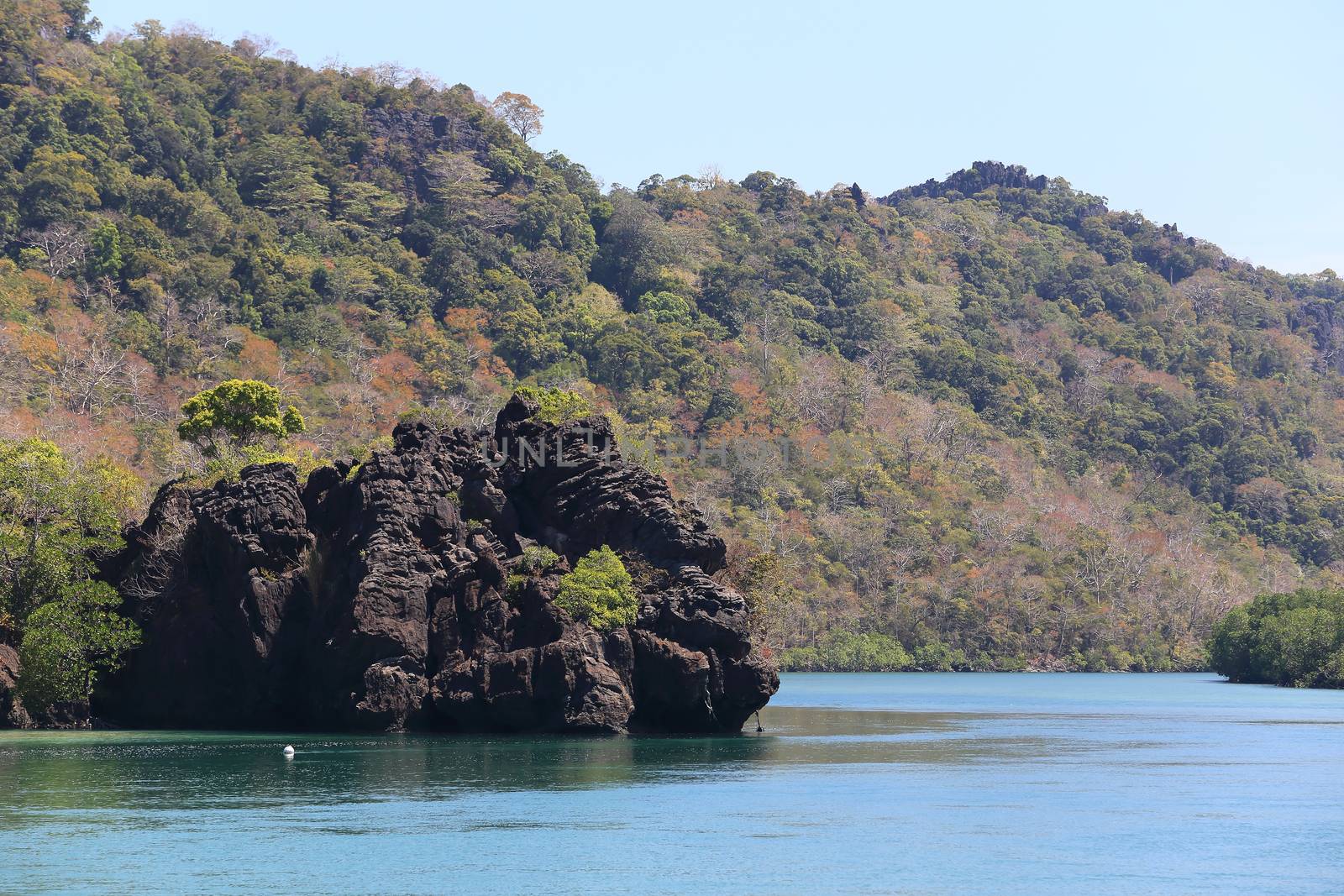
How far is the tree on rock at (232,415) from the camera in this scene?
72500 millimetres

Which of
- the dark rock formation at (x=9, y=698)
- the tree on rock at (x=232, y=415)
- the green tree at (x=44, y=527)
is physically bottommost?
the dark rock formation at (x=9, y=698)

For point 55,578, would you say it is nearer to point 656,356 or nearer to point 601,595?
point 601,595

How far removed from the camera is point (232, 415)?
72.9m

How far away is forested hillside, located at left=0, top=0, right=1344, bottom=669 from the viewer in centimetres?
12794

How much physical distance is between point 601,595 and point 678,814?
17.5m

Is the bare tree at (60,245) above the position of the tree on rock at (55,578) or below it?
above

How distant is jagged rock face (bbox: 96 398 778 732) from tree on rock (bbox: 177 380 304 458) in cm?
865

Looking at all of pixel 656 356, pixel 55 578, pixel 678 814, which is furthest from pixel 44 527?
pixel 656 356

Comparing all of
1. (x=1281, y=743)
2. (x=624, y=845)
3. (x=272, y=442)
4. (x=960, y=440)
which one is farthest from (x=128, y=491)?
(x=960, y=440)

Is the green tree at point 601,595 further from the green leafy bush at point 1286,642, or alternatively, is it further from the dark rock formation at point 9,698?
the green leafy bush at point 1286,642

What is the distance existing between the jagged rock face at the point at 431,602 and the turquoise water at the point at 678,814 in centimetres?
185

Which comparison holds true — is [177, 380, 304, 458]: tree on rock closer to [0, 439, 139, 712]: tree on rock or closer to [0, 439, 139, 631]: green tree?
[0, 439, 139, 712]: tree on rock

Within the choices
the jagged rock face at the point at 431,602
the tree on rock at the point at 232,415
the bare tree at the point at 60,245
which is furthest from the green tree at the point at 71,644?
the bare tree at the point at 60,245

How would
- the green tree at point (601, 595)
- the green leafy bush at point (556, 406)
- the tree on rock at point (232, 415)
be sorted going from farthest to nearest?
the tree on rock at point (232, 415) < the green leafy bush at point (556, 406) < the green tree at point (601, 595)
